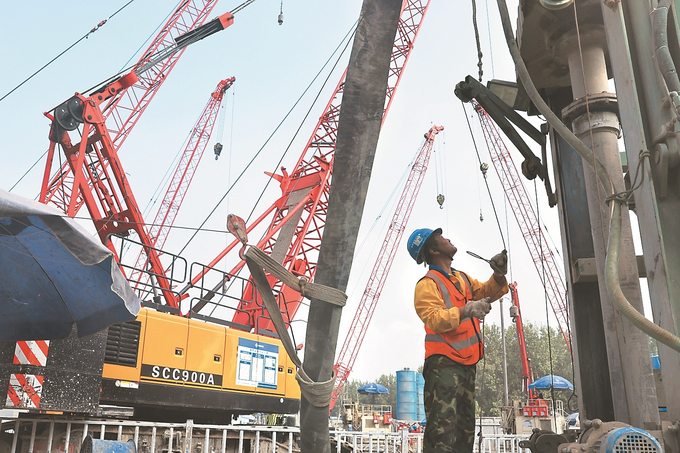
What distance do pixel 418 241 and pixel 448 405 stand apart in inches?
48.9

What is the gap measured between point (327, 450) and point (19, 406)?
16.5 feet

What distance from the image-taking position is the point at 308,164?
28.1 meters

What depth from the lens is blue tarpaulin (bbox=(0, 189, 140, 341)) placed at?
19.9ft

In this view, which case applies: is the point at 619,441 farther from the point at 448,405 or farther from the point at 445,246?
the point at 445,246

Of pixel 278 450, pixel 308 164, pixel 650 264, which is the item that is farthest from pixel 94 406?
pixel 308 164

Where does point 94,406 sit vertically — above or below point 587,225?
below

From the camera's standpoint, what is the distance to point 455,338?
3830 mm

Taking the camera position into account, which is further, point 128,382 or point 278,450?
point 278,450

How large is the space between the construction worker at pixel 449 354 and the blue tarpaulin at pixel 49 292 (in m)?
3.52

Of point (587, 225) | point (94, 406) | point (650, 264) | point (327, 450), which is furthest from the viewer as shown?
point (94, 406)

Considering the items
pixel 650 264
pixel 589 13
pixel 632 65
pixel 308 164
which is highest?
pixel 308 164

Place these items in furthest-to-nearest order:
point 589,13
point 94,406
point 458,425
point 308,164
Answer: point 308,164 < point 94,406 < point 589,13 < point 458,425

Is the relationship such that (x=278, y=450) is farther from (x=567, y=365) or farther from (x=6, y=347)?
(x=567, y=365)

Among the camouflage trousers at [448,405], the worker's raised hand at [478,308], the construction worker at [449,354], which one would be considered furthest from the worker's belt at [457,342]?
the worker's raised hand at [478,308]
